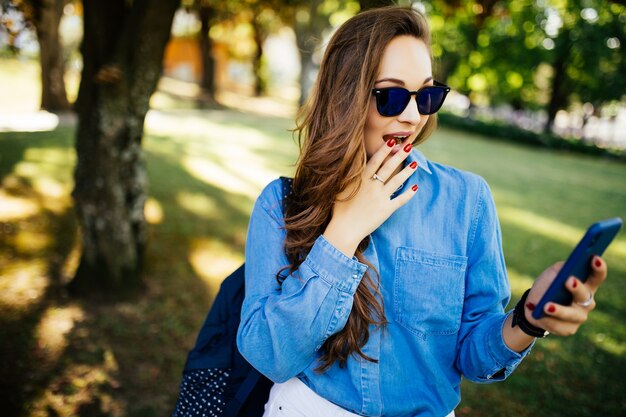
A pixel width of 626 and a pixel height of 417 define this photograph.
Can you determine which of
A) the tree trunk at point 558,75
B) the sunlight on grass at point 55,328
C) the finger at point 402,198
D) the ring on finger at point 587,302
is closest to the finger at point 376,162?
the finger at point 402,198

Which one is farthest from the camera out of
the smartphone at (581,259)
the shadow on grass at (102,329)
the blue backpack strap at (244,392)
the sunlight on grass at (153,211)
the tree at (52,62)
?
the tree at (52,62)

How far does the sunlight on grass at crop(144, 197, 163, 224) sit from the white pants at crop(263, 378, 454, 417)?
5651 mm

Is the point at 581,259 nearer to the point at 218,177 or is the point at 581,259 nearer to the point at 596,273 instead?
the point at 596,273

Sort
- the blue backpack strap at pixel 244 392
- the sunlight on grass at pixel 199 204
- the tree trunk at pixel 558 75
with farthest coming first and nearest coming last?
the tree trunk at pixel 558 75
the sunlight on grass at pixel 199 204
the blue backpack strap at pixel 244 392

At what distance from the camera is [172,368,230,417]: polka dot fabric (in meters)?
1.73

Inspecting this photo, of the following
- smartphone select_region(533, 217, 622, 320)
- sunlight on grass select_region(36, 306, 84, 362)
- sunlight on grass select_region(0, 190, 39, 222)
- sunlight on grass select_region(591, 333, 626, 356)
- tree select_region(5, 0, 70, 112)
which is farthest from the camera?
tree select_region(5, 0, 70, 112)

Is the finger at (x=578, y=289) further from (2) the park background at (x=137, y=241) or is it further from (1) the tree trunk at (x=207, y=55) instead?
(1) the tree trunk at (x=207, y=55)

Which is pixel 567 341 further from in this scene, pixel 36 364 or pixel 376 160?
pixel 36 364

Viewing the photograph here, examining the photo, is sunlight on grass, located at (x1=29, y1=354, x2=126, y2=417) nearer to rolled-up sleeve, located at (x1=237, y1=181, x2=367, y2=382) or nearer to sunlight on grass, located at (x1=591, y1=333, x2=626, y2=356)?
rolled-up sleeve, located at (x1=237, y1=181, x2=367, y2=382)

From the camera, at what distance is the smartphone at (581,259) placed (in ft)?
3.59

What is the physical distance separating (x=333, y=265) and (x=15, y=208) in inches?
265

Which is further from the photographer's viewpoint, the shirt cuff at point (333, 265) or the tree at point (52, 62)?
the tree at point (52, 62)

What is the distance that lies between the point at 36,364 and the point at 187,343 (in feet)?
4.03

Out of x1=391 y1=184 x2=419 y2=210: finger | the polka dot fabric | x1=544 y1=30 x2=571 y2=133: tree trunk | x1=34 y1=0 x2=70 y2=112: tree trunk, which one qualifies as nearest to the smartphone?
x1=391 y1=184 x2=419 y2=210: finger
